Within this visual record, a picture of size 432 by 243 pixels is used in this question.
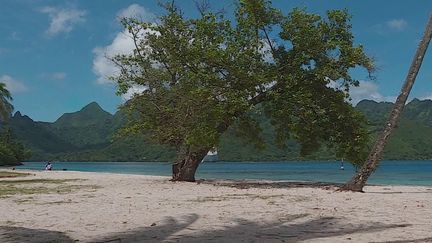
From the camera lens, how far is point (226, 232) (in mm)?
8711

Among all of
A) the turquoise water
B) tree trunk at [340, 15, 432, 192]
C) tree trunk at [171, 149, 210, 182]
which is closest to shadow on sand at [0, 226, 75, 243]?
tree trunk at [340, 15, 432, 192]

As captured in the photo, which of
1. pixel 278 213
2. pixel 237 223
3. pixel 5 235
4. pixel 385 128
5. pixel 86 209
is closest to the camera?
pixel 5 235

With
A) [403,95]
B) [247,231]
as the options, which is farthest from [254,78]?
[247,231]

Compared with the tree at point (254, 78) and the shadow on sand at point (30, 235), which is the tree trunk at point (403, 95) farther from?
the shadow on sand at point (30, 235)

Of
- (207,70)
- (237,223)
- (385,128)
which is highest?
(207,70)

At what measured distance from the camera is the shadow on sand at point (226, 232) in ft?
26.2

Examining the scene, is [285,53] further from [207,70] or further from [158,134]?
[158,134]

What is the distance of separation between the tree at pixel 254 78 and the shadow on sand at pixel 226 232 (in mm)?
12230

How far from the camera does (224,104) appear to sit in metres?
22.4

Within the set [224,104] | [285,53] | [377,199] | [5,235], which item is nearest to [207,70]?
[224,104]

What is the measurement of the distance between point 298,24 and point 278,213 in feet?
42.4

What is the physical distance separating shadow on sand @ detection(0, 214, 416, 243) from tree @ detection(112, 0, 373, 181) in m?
12.2

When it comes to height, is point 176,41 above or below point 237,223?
above

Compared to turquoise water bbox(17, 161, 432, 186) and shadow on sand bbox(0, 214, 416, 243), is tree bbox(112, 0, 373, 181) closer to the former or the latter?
shadow on sand bbox(0, 214, 416, 243)
